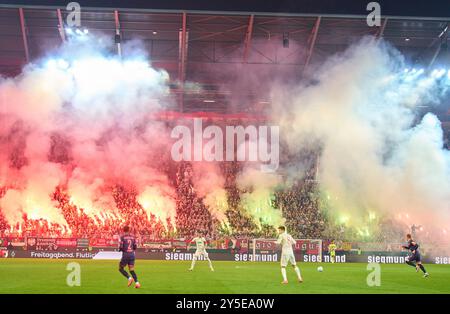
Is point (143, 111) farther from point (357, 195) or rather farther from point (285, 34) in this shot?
point (357, 195)

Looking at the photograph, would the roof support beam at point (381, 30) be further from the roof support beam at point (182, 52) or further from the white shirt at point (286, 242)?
the white shirt at point (286, 242)

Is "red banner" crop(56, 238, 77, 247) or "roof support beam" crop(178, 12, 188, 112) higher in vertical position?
"roof support beam" crop(178, 12, 188, 112)

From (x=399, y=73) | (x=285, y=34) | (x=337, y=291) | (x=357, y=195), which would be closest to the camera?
(x=337, y=291)

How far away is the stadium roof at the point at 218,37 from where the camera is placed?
25.4 m

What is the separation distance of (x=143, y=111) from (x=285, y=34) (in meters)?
10.5

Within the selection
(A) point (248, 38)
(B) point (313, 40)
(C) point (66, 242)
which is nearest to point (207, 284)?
(A) point (248, 38)

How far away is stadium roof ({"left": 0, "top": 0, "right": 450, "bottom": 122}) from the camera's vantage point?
25406 millimetres

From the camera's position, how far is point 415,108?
2955 cm

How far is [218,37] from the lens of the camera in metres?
27.6

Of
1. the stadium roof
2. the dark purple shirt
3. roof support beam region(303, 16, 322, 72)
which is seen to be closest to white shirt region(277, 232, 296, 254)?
the dark purple shirt

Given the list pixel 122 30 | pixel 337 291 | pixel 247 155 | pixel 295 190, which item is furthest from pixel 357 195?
pixel 337 291

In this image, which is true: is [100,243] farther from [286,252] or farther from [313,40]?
[286,252]

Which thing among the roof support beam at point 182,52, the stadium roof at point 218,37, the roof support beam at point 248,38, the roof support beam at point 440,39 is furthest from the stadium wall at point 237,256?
the roof support beam at point 440,39

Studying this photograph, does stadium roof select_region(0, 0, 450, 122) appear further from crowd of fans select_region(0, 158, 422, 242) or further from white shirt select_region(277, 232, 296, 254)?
white shirt select_region(277, 232, 296, 254)
